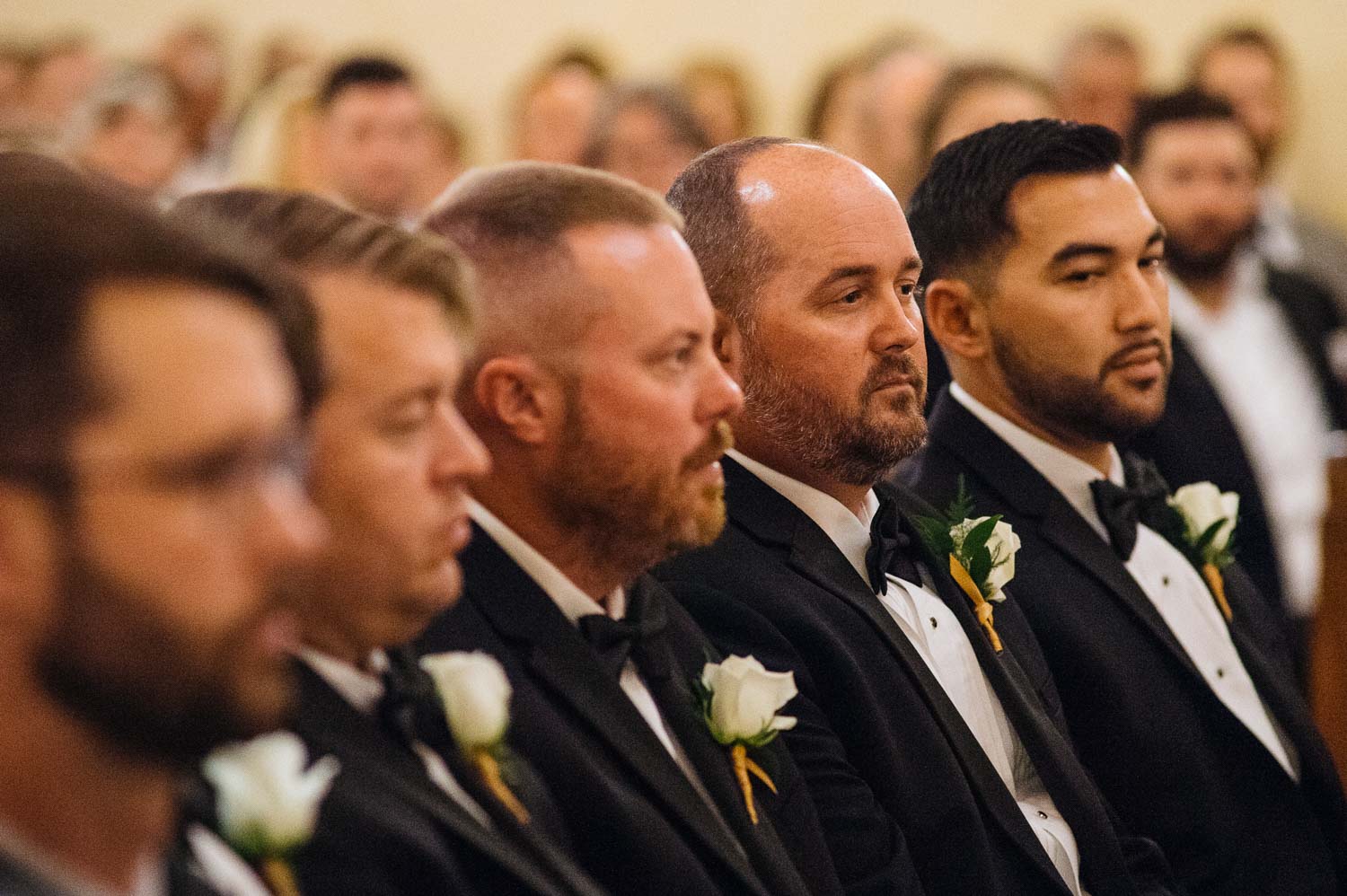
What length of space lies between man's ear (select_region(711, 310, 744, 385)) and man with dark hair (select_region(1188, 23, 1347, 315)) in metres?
4.26

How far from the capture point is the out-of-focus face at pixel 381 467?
154 cm

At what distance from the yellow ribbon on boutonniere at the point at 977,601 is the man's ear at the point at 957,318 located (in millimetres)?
465

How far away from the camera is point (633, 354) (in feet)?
6.34

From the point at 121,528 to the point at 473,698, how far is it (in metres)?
0.55

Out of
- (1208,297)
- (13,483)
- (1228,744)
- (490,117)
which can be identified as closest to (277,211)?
(13,483)

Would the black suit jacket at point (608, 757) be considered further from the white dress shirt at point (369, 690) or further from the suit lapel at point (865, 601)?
the suit lapel at point (865, 601)

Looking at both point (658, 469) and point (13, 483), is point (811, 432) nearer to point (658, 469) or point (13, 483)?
point (658, 469)

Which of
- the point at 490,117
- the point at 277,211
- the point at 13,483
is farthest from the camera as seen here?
the point at 490,117

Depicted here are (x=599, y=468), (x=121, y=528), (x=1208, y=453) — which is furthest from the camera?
(x=1208, y=453)

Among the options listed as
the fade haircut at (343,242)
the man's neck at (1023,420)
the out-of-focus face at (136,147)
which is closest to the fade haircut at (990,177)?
the man's neck at (1023,420)

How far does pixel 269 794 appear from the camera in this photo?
135 cm

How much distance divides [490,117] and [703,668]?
693cm

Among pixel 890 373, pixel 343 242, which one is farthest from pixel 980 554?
pixel 343 242

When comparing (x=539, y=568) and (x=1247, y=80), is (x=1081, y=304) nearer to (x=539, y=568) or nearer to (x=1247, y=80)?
(x=539, y=568)
